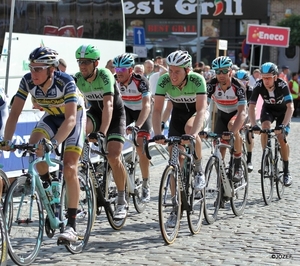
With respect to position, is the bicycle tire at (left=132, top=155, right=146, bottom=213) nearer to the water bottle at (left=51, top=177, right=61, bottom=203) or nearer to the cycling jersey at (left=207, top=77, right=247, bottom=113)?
the cycling jersey at (left=207, top=77, right=247, bottom=113)

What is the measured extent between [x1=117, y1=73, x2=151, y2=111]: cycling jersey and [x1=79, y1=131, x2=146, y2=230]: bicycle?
2.57ft

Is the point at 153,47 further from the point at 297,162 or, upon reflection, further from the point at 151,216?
the point at 151,216

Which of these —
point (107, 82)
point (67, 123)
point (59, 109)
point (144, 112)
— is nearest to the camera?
point (67, 123)

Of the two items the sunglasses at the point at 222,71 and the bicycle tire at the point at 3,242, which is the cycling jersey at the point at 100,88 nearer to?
the sunglasses at the point at 222,71

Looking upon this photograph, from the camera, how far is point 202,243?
853cm

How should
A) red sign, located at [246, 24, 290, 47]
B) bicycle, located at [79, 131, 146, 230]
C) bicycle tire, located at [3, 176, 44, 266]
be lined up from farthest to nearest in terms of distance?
red sign, located at [246, 24, 290, 47], bicycle, located at [79, 131, 146, 230], bicycle tire, located at [3, 176, 44, 266]

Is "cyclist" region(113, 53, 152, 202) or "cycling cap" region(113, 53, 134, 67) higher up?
"cycling cap" region(113, 53, 134, 67)

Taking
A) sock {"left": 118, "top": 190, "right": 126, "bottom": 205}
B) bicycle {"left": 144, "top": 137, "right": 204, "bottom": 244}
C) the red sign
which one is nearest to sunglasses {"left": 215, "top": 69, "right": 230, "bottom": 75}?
bicycle {"left": 144, "top": 137, "right": 204, "bottom": 244}

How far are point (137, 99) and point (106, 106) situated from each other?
2.58 m

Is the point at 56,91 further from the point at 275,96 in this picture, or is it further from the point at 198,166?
the point at 275,96

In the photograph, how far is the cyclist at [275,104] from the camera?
11922 millimetres

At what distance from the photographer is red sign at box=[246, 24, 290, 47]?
3225 centimetres

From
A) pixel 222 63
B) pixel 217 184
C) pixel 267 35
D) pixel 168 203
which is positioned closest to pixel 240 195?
pixel 217 184

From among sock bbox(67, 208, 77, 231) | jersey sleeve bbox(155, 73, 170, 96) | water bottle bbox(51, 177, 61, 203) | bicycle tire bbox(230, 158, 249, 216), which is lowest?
bicycle tire bbox(230, 158, 249, 216)
